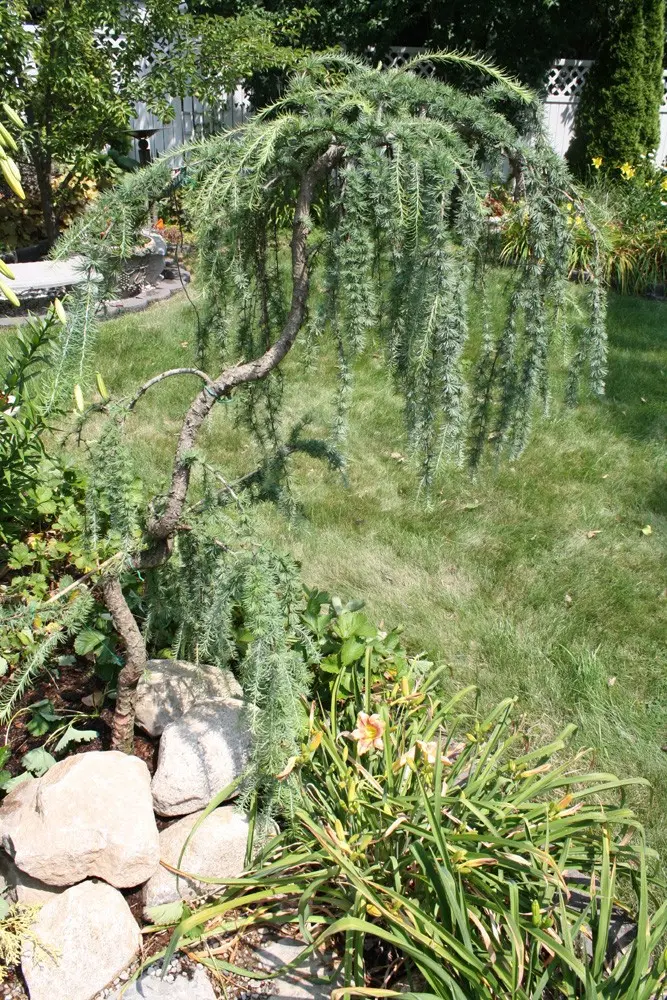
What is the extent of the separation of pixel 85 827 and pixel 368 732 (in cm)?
79

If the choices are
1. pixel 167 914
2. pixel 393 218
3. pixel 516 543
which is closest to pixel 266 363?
pixel 393 218

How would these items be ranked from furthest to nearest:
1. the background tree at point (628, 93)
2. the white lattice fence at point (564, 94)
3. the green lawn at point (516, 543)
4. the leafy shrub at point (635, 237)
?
1. the white lattice fence at point (564, 94)
2. the background tree at point (628, 93)
3. the leafy shrub at point (635, 237)
4. the green lawn at point (516, 543)

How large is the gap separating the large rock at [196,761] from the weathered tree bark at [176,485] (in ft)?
0.51

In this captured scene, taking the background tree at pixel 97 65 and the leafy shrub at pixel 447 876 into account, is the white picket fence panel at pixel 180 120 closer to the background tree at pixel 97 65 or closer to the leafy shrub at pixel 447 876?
the background tree at pixel 97 65

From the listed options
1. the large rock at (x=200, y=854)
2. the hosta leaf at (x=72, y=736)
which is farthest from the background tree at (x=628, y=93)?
the large rock at (x=200, y=854)

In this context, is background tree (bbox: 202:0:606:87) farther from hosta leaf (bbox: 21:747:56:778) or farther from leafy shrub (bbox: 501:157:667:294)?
hosta leaf (bbox: 21:747:56:778)

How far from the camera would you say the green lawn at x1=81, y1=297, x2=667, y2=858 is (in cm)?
309

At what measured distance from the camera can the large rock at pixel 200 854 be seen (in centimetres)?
220

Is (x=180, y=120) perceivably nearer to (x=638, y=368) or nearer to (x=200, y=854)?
(x=638, y=368)

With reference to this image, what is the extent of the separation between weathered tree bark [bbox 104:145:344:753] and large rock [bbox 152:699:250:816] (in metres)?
0.16

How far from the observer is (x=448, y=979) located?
176 centimetres

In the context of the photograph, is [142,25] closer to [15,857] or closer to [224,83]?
[224,83]

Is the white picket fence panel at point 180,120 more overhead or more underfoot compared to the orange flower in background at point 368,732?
more overhead

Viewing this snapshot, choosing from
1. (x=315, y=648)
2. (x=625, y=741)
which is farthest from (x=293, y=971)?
(x=625, y=741)
